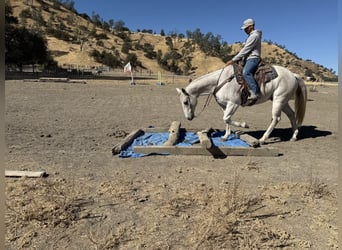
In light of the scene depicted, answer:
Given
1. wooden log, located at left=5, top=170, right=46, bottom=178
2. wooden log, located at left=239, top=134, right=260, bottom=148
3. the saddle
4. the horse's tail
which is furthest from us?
the horse's tail

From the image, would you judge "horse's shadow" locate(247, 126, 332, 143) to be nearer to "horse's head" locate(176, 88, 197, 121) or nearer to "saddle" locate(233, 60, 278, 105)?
"saddle" locate(233, 60, 278, 105)

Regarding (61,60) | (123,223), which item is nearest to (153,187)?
(123,223)

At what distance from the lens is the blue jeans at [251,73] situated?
6698 millimetres

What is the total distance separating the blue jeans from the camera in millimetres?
6698

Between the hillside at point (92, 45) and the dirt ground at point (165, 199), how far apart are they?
52.6m

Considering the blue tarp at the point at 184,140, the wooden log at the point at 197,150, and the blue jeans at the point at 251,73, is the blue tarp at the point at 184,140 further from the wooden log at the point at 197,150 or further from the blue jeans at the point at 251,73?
the blue jeans at the point at 251,73

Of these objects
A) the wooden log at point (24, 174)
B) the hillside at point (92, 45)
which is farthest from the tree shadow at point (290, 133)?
the hillside at point (92, 45)

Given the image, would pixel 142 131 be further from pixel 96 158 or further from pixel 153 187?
pixel 153 187

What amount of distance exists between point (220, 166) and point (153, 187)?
4.79 feet

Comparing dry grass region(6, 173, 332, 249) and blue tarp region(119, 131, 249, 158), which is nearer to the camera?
dry grass region(6, 173, 332, 249)

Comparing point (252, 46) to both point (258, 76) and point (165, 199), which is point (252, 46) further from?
point (165, 199)

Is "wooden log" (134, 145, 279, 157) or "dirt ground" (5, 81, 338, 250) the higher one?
"wooden log" (134, 145, 279, 157)

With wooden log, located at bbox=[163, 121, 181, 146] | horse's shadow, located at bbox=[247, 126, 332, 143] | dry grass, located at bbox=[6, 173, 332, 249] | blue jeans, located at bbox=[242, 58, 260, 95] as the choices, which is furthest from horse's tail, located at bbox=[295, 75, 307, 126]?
dry grass, located at bbox=[6, 173, 332, 249]

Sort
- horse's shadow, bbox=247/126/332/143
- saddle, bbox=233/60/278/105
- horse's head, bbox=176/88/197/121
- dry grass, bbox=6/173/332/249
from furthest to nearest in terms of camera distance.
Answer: horse's shadow, bbox=247/126/332/143, horse's head, bbox=176/88/197/121, saddle, bbox=233/60/278/105, dry grass, bbox=6/173/332/249
